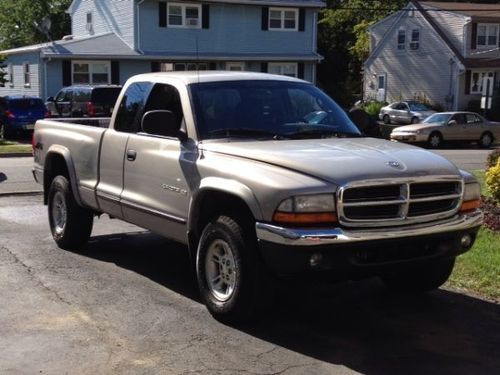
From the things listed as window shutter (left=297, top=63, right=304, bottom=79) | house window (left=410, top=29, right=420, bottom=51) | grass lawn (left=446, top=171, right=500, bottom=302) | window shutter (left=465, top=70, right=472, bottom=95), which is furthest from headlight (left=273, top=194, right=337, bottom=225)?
house window (left=410, top=29, right=420, bottom=51)

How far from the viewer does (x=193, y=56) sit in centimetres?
3484

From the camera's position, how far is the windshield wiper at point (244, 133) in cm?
590

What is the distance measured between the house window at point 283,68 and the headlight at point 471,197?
32.1 metres

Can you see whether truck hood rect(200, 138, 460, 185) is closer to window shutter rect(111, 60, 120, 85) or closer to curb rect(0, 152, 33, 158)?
curb rect(0, 152, 33, 158)

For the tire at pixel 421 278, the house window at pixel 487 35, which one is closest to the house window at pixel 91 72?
the house window at pixel 487 35

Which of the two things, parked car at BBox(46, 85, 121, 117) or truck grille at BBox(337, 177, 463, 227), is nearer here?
truck grille at BBox(337, 177, 463, 227)

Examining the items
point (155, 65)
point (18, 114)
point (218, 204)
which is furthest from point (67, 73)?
point (218, 204)

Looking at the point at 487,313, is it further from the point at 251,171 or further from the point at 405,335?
the point at 251,171

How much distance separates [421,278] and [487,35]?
132ft

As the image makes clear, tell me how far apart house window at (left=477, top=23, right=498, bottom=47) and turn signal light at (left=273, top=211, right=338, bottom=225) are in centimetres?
4128

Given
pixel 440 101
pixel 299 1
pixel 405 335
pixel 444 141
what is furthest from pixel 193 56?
pixel 405 335

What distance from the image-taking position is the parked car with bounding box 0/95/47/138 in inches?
992

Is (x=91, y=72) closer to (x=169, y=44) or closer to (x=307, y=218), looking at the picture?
(x=169, y=44)

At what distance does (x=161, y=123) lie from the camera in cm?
580
